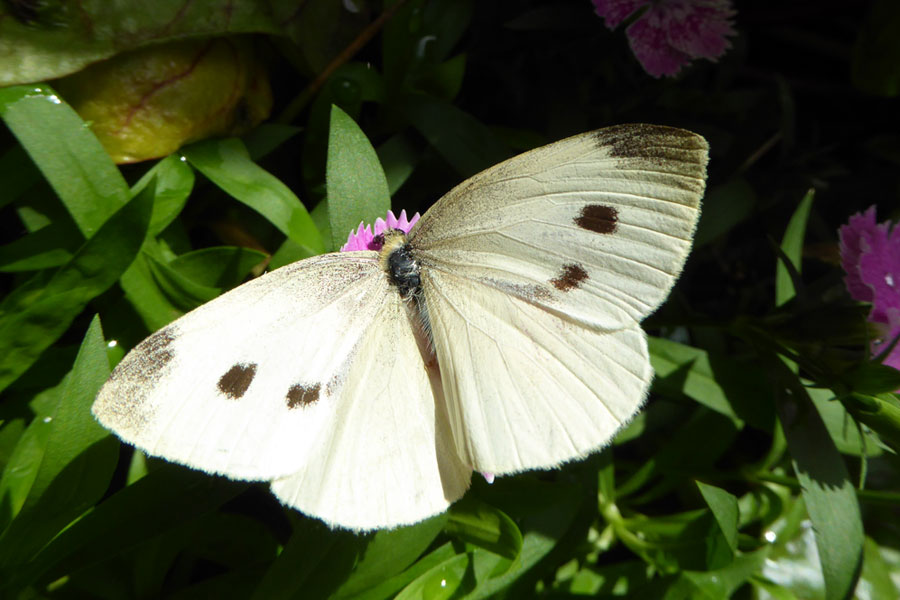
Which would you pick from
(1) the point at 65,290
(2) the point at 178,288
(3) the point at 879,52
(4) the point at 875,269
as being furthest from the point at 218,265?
(3) the point at 879,52

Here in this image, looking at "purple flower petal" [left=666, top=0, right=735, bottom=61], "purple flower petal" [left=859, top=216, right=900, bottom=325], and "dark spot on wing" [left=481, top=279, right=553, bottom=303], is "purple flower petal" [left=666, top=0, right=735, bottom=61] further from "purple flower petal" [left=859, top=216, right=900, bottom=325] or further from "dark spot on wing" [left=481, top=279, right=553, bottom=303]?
"dark spot on wing" [left=481, top=279, right=553, bottom=303]

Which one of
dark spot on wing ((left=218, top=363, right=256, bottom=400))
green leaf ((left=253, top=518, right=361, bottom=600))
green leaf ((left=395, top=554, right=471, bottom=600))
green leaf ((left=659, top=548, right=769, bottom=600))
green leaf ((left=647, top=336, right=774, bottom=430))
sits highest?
dark spot on wing ((left=218, top=363, right=256, bottom=400))

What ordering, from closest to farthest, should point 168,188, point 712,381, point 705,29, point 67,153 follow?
point 67,153
point 168,188
point 712,381
point 705,29

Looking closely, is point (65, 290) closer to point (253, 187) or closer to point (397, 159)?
point (253, 187)

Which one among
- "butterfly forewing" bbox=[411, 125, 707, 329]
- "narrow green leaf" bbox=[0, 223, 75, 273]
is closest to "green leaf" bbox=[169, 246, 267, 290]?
"narrow green leaf" bbox=[0, 223, 75, 273]

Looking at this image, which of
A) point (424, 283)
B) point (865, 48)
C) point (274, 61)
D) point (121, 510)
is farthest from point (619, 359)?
point (865, 48)

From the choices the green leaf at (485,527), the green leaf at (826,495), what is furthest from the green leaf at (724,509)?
the green leaf at (485,527)
